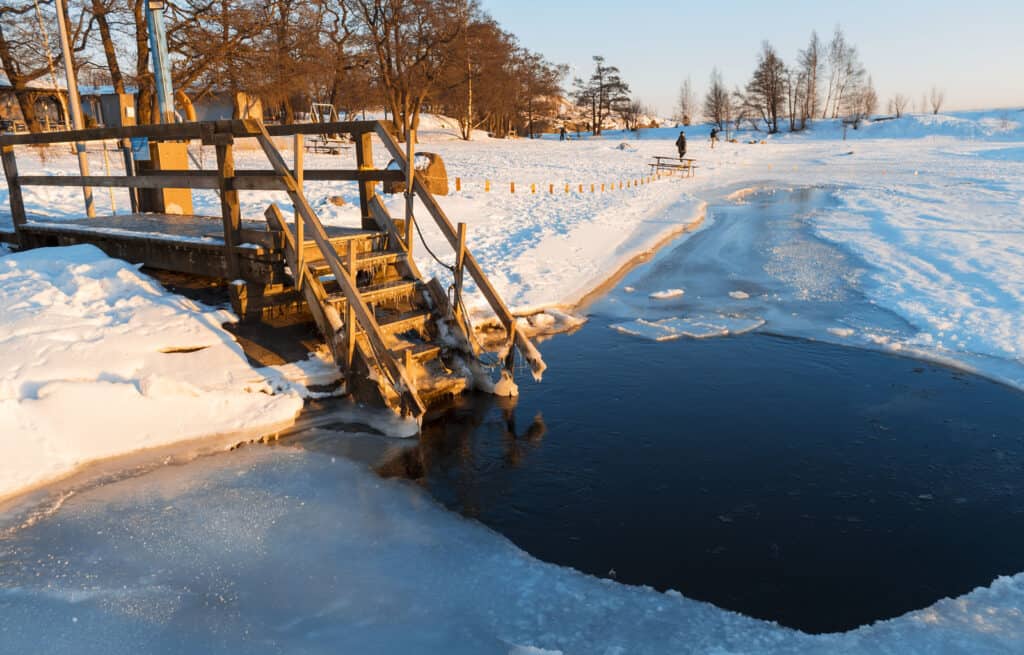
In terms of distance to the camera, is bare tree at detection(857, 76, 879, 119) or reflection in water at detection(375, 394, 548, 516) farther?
bare tree at detection(857, 76, 879, 119)

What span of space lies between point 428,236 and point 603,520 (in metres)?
11.0

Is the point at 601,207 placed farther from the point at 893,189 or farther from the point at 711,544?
the point at 711,544

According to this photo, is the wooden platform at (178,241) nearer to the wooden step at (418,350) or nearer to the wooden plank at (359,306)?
the wooden plank at (359,306)

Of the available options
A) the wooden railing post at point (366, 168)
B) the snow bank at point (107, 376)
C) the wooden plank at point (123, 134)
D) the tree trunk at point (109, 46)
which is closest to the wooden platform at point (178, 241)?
the wooden railing post at point (366, 168)

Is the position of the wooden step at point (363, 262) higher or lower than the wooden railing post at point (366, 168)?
lower

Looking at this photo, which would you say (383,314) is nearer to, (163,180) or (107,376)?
(107,376)

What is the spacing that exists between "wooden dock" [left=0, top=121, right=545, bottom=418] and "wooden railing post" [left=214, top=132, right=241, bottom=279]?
0.4 inches

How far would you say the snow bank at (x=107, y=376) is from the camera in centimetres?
612

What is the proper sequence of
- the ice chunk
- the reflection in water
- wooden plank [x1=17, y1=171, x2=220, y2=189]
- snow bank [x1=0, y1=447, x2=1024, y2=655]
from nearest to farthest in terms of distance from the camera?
snow bank [x1=0, y1=447, x2=1024, y2=655] → the reflection in water → wooden plank [x1=17, y1=171, x2=220, y2=189] → the ice chunk

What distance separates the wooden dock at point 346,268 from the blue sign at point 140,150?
1.84 m

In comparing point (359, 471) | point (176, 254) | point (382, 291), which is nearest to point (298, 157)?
point (382, 291)

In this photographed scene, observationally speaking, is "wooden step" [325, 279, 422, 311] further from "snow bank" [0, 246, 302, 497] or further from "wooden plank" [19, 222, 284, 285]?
"snow bank" [0, 246, 302, 497]

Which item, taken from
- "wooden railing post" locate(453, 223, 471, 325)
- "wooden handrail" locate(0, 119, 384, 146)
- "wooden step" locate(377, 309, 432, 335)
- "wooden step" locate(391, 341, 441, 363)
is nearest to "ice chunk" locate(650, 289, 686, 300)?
"wooden railing post" locate(453, 223, 471, 325)

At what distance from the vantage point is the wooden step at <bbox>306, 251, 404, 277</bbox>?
8.05 meters
